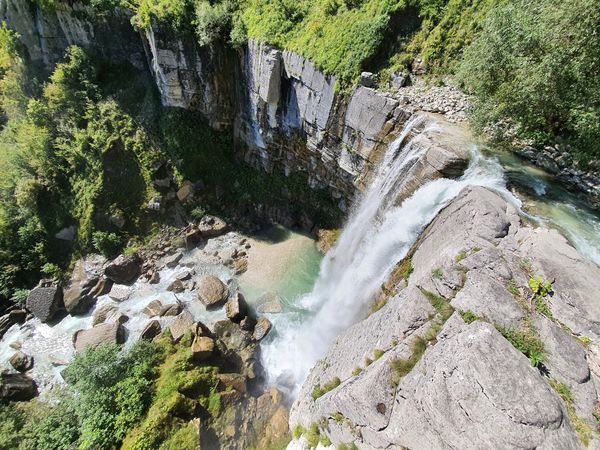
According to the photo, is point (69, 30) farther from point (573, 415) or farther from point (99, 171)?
point (573, 415)

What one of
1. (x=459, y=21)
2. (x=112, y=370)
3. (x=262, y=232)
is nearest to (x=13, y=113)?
(x=262, y=232)

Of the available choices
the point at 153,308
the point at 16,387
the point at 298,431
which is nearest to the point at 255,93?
the point at 153,308

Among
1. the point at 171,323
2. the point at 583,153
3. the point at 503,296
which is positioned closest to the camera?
the point at 503,296

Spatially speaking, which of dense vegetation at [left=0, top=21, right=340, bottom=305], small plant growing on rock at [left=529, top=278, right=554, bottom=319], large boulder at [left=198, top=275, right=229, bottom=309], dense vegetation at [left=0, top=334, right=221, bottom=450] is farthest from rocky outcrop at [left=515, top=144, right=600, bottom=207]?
large boulder at [left=198, top=275, right=229, bottom=309]

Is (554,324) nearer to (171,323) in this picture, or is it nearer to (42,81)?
(171,323)

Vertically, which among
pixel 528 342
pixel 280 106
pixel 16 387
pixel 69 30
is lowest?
pixel 16 387
